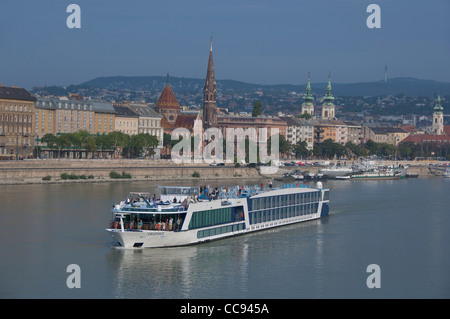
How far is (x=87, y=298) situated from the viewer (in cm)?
2325

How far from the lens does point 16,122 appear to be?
242 feet

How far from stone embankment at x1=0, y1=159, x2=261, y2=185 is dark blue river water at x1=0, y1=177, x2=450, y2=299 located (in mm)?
15996

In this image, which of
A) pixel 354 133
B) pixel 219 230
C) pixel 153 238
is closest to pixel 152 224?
pixel 153 238

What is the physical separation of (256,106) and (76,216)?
82.1m

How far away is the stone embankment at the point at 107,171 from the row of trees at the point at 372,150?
35.1 meters

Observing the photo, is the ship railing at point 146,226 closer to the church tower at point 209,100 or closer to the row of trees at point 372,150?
the church tower at point 209,100

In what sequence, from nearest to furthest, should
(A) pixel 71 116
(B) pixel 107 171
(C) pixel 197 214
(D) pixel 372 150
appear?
(C) pixel 197 214
(B) pixel 107 171
(A) pixel 71 116
(D) pixel 372 150

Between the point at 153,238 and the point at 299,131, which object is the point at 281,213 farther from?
the point at 299,131

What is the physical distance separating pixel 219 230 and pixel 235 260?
151 inches

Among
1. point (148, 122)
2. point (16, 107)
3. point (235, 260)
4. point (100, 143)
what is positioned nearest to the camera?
point (235, 260)

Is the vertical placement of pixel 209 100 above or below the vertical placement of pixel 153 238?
above

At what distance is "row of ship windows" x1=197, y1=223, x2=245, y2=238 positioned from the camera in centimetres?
3111

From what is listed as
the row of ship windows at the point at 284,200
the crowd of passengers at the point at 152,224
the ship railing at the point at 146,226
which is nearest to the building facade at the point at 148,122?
the row of ship windows at the point at 284,200
